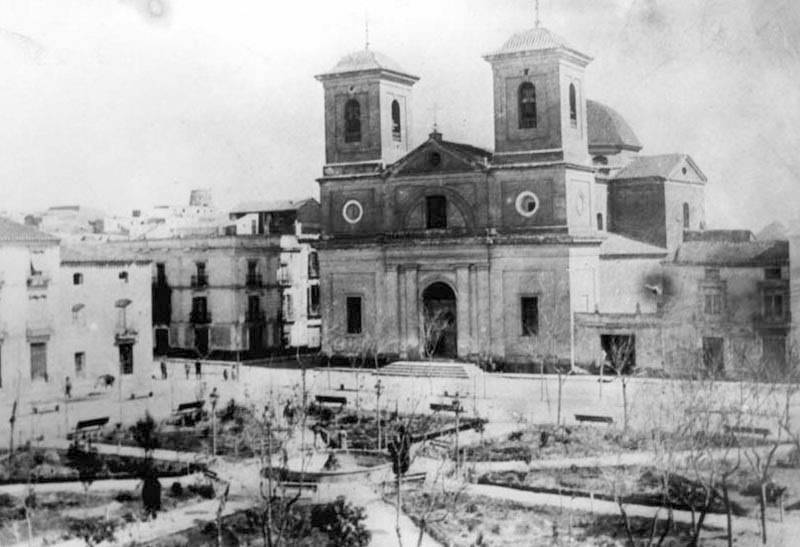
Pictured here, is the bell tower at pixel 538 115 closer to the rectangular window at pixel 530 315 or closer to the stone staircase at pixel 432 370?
the rectangular window at pixel 530 315

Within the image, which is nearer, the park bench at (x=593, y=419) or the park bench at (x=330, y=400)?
the park bench at (x=593, y=419)

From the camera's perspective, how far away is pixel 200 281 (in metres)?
14.8

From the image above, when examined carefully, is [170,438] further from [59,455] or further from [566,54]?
[566,54]

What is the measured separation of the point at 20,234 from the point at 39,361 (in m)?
1.21

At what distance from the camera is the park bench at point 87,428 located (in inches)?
373

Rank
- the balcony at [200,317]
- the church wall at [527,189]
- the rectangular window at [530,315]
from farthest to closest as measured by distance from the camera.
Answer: the balcony at [200,317] → the rectangular window at [530,315] → the church wall at [527,189]

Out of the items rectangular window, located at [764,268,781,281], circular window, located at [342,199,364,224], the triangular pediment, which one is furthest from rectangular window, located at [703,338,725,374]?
circular window, located at [342,199,364,224]

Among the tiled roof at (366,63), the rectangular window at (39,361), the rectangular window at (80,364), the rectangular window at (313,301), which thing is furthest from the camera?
the rectangular window at (313,301)

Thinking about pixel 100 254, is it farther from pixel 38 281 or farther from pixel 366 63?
pixel 366 63

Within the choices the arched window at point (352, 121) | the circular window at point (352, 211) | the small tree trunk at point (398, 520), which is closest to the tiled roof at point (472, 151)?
the arched window at point (352, 121)

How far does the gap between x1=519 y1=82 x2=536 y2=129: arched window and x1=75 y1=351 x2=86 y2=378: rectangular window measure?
644cm

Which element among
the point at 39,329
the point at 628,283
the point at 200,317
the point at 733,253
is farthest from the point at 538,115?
the point at 39,329

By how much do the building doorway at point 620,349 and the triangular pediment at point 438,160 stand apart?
2935 mm

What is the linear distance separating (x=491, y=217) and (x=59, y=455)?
7445mm
